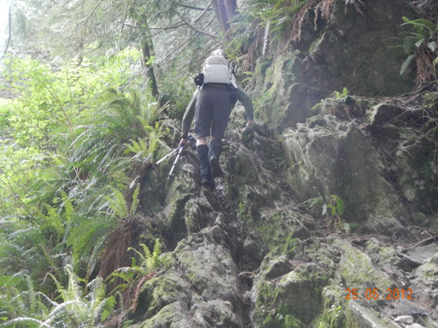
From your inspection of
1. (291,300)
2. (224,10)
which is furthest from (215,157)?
(224,10)

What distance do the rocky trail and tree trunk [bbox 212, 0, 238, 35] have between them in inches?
191

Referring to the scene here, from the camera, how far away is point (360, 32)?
21.3ft

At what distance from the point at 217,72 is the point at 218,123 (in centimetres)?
90

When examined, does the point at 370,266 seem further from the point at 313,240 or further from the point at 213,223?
the point at 213,223

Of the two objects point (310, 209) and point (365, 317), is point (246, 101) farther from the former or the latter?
point (365, 317)

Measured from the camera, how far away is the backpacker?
6.37 metres

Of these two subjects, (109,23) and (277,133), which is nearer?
(277,133)

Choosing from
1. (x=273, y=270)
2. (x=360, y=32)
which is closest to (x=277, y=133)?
(x=360, y=32)

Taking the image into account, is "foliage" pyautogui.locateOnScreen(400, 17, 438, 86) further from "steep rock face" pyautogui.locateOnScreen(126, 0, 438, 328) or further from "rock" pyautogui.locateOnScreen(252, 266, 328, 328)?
"rock" pyautogui.locateOnScreen(252, 266, 328, 328)

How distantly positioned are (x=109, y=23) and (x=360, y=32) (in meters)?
6.09

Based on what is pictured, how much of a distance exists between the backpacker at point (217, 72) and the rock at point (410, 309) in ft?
14.4

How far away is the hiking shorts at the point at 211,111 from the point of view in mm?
6320

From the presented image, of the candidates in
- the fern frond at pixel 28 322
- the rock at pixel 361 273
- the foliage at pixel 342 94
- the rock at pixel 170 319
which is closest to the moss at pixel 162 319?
the rock at pixel 170 319
